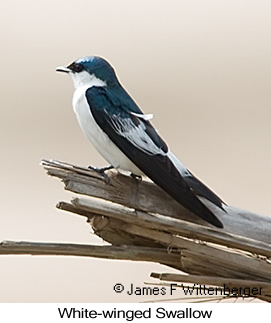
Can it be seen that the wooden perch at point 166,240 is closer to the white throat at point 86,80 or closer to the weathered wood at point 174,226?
the weathered wood at point 174,226

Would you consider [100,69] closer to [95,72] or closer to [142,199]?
[95,72]

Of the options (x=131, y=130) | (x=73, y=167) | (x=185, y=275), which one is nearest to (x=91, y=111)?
(x=131, y=130)

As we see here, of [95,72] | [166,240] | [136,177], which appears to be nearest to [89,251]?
[166,240]

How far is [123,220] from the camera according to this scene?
3.20ft

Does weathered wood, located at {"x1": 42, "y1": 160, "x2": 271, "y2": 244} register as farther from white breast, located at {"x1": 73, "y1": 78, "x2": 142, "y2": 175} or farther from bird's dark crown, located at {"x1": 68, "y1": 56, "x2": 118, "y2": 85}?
bird's dark crown, located at {"x1": 68, "y1": 56, "x2": 118, "y2": 85}

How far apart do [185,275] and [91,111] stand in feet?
1.73

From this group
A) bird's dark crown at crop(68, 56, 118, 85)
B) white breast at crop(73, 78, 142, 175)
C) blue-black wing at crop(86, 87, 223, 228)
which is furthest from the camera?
bird's dark crown at crop(68, 56, 118, 85)

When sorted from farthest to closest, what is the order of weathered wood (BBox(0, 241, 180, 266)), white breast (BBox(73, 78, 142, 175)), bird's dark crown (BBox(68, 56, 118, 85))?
Result: bird's dark crown (BBox(68, 56, 118, 85)), white breast (BBox(73, 78, 142, 175)), weathered wood (BBox(0, 241, 180, 266))

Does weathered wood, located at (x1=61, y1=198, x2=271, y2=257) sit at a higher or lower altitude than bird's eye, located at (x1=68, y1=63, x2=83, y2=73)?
lower

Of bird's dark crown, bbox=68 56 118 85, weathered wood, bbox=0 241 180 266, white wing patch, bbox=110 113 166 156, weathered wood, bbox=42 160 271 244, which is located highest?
bird's dark crown, bbox=68 56 118 85

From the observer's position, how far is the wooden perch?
0.94 m

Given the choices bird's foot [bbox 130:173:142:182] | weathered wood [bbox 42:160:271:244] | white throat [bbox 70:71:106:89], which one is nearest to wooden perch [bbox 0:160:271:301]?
weathered wood [bbox 42:160:271:244]

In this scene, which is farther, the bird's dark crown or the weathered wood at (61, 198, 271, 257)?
the bird's dark crown

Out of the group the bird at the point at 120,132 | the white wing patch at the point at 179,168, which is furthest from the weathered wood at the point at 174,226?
the white wing patch at the point at 179,168
